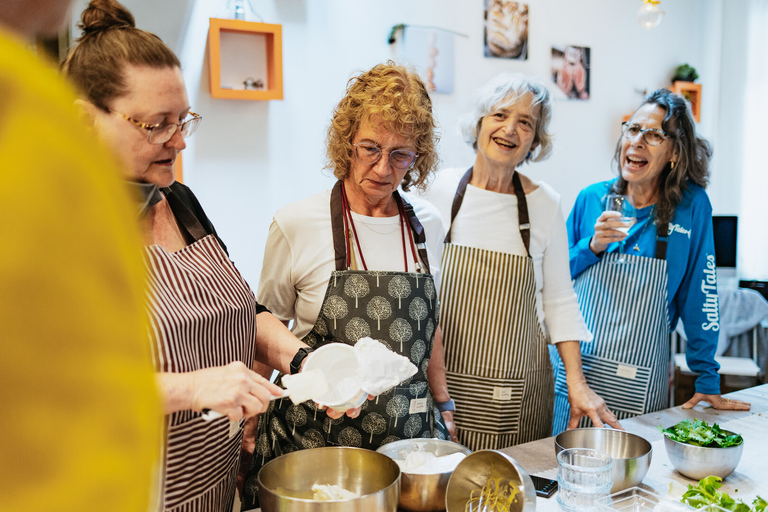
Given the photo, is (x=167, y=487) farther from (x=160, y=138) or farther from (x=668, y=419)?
(x=668, y=419)

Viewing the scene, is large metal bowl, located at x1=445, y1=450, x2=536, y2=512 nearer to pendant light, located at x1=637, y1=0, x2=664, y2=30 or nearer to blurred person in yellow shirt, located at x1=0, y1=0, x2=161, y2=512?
blurred person in yellow shirt, located at x1=0, y1=0, x2=161, y2=512

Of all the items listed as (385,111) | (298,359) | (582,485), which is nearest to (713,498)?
(582,485)

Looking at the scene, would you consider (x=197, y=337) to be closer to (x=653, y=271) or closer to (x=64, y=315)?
(x=64, y=315)

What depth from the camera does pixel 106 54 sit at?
45.1 inches

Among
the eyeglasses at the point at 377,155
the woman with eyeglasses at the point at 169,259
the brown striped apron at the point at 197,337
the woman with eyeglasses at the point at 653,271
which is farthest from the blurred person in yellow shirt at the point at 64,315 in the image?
the woman with eyeglasses at the point at 653,271

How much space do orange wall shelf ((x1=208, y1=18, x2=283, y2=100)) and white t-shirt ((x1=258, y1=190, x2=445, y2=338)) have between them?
132 centimetres

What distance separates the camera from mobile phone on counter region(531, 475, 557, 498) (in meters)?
1.37

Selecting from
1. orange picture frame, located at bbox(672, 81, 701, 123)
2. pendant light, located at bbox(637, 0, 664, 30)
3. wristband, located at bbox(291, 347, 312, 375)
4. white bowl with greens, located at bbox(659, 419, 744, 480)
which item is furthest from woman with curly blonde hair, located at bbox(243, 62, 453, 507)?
orange picture frame, located at bbox(672, 81, 701, 123)

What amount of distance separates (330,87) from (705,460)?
2421 mm

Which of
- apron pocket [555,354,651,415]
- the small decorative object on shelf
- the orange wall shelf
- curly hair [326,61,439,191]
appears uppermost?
the small decorative object on shelf

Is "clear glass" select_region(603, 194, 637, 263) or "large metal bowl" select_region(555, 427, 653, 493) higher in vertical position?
"clear glass" select_region(603, 194, 637, 263)

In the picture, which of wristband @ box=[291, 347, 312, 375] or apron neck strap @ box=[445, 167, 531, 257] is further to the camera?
apron neck strap @ box=[445, 167, 531, 257]

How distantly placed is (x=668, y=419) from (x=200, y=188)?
7.03 ft

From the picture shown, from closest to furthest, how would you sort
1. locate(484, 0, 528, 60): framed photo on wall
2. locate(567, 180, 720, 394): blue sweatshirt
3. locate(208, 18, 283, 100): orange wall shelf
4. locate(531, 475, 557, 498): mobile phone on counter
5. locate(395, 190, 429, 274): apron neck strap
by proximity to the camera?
1. locate(531, 475, 557, 498): mobile phone on counter
2. locate(395, 190, 429, 274): apron neck strap
3. locate(567, 180, 720, 394): blue sweatshirt
4. locate(208, 18, 283, 100): orange wall shelf
5. locate(484, 0, 528, 60): framed photo on wall
